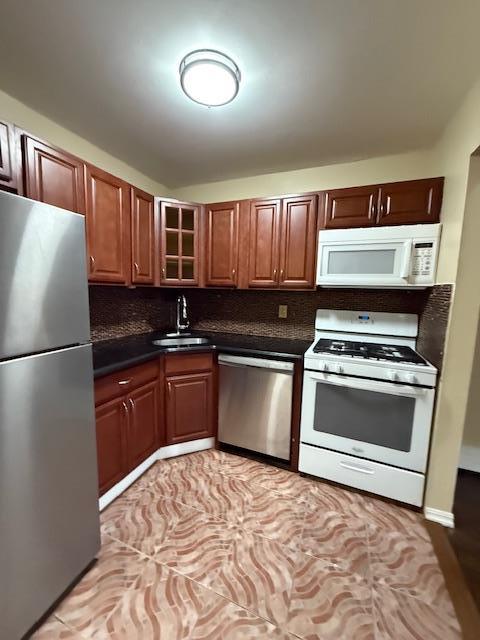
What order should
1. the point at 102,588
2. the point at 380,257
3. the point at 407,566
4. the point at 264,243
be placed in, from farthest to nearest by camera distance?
the point at 264,243
the point at 380,257
the point at 407,566
the point at 102,588

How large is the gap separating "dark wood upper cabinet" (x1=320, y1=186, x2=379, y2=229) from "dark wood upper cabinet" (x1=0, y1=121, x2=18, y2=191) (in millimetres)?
1908

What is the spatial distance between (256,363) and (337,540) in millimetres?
1153

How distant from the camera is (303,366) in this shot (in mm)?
1974

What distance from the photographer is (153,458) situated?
6.94ft

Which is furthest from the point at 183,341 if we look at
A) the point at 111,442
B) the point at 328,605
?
the point at 328,605

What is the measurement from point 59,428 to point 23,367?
322mm

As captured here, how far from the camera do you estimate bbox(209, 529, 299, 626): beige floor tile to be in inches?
46.6

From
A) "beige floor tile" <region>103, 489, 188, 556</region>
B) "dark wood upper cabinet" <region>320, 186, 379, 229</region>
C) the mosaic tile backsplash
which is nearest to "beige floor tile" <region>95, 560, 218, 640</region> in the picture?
"beige floor tile" <region>103, 489, 188, 556</region>

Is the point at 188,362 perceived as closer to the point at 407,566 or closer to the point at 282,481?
the point at 282,481

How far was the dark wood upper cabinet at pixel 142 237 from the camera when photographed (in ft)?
6.75

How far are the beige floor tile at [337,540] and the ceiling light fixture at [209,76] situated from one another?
247cm

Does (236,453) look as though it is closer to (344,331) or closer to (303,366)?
(303,366)

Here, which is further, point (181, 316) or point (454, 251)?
point (181, 316)

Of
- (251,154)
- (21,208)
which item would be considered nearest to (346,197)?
(251,154)
